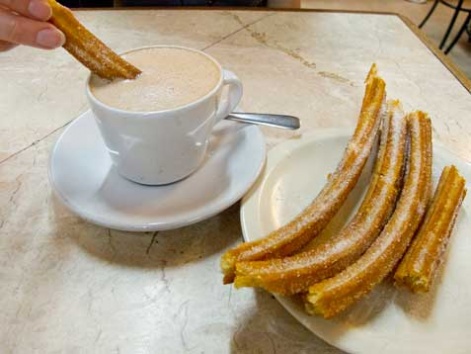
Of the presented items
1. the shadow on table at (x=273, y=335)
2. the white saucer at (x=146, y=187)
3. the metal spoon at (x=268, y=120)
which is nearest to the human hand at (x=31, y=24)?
the white saucer at (x=146, y=187)

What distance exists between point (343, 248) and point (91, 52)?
362mm

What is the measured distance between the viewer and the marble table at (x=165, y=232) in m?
0.40

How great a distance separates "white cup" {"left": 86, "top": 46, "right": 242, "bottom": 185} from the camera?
18.1 inches

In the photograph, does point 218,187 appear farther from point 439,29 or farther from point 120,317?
point 439,29

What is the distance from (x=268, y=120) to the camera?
63cm

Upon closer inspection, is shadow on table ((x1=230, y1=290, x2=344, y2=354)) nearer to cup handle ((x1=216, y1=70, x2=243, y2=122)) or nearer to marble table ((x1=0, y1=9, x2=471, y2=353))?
marble table ((x1=0, y1=9, x2=471, y2=353))

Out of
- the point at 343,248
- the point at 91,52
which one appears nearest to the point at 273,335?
the point at 343,248

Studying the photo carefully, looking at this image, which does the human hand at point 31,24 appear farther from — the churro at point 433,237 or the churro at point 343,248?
the churro at point 433,237

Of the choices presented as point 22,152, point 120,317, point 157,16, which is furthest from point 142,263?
point 157,16

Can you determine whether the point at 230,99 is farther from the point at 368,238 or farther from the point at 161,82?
the point at 368,238

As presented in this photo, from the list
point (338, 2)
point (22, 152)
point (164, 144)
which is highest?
Answer: point (164, 144)

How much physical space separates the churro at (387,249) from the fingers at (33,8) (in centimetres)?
41

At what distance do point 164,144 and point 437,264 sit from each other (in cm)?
32

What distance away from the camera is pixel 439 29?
252 cm
